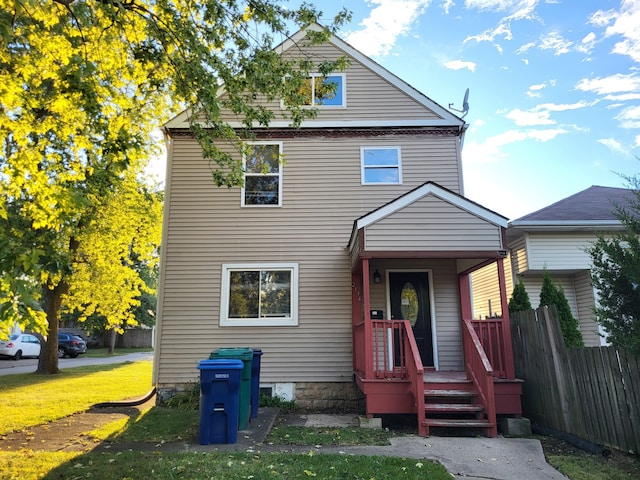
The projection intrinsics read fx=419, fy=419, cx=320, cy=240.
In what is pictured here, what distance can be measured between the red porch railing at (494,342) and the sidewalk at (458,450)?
3.97 feet

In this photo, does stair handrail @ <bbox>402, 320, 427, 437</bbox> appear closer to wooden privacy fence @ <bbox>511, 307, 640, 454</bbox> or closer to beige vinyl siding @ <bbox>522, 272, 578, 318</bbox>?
wooden privacy fence @ <bbox>511, 307, 640, 454</bbox>

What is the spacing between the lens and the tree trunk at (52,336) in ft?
50.0

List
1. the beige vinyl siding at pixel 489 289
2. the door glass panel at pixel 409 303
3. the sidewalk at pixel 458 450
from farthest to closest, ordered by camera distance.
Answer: the beige vinyl siding at pixel 489 289 → the door glass panel at pixel 409 303 → the sidewalk at pixel 458 450

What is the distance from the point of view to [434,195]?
720 cm

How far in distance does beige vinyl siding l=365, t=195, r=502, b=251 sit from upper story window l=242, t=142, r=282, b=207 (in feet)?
10.1

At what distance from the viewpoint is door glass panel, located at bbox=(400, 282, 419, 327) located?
877 cm

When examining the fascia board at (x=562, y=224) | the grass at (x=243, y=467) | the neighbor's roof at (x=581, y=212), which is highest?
the neighbor's roof at (x=581, y=212)

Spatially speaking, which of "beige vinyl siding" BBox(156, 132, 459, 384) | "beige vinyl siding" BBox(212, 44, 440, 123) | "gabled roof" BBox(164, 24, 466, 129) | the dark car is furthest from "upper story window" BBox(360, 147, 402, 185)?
the dark car

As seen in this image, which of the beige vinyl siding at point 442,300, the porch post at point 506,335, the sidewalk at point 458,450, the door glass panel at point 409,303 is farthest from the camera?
the door glass panel at point 409,303

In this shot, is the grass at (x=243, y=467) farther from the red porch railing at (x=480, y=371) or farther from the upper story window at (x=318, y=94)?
the upper story window at (x=318, y=94)

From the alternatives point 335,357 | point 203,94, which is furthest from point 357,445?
point 203,94

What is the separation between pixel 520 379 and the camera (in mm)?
7098

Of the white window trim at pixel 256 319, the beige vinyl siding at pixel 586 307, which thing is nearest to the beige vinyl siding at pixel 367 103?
the white window trim at pixel 256 319

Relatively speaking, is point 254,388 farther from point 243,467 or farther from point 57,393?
point 57,393
